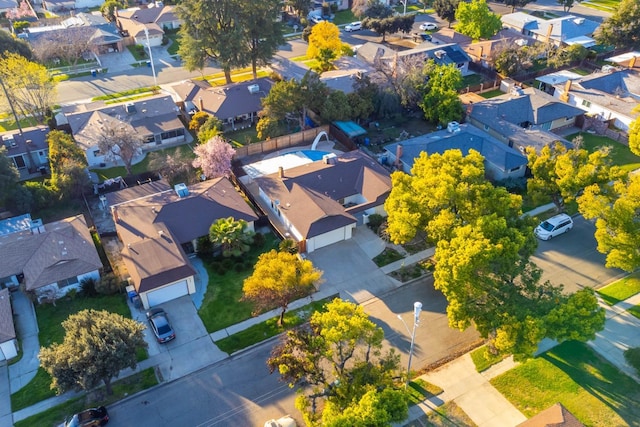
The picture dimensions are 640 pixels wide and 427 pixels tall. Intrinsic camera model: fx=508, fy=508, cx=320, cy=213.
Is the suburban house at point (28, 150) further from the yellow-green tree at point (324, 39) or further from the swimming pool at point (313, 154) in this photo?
the yellow-green tree at point (324, 39)

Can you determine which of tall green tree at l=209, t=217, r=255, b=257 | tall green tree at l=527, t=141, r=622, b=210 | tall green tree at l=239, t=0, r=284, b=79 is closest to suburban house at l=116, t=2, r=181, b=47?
tall green tree at l=239, t=0, r=284, b=79

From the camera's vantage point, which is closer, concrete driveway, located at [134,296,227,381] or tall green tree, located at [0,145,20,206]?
concrete driveway, located at [134,296,227,381]

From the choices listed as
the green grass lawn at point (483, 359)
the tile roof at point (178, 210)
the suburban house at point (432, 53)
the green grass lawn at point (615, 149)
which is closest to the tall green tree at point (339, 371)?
the green grass lawn at point (483, 359)

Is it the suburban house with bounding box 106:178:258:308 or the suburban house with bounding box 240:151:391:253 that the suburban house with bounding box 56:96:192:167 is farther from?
the suburban house with bounding box 240:151:391:253

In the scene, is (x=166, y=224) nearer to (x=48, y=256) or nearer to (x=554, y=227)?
(x=48, y=256)

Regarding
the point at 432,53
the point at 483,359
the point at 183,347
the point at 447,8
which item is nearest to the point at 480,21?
the point at 447,8

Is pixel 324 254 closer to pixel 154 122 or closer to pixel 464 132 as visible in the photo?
pixel 464 132

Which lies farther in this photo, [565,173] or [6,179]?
[6,179]

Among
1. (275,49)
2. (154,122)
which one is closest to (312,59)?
(275,49)
